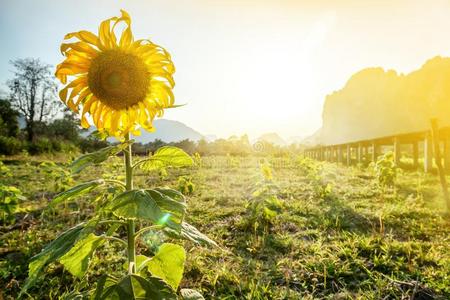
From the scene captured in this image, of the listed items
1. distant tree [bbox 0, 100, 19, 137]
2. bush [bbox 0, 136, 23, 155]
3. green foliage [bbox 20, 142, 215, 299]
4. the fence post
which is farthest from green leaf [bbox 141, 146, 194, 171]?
distant tree [bbox 0, 100, 19, 137]

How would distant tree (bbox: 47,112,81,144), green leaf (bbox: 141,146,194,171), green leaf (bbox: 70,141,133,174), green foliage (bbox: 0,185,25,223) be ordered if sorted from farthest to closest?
distant tree (bbox: 47,112,81,144), green foliage (bbox: 0,185,25,223), green leaf (bbox: 141,146,194,171), green leaf (bbox: 70,141,133,174)

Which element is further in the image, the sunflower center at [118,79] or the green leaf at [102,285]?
the sunflower center at [118,79]

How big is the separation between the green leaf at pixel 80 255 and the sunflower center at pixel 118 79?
701mm

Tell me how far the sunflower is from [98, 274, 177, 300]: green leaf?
727 millimetres

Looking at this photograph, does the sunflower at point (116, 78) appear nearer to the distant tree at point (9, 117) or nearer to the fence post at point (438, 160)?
the fence post at point (438, 160)

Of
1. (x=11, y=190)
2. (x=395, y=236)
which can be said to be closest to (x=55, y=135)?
(x=11, y=190)

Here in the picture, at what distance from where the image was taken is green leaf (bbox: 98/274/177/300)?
115 cm

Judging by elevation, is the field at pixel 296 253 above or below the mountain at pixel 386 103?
below

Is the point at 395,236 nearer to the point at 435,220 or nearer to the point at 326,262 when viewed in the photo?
the point at 435,220

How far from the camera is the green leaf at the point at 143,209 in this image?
3.29 ft

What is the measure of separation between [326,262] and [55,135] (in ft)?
170

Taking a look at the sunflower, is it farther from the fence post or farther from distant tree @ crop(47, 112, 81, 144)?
distant tree @ crop(47, 112, 81, 144)

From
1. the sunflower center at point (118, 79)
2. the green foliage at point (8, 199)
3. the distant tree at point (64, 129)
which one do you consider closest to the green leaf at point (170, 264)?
the sunflower center at point (118, 79)

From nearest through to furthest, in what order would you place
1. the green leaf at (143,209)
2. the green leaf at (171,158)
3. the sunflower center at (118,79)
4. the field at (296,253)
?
the green leaf at (143,209) → the green leaf at (171,158) → the sunflower center at (118,79) → the field at (296,253)
